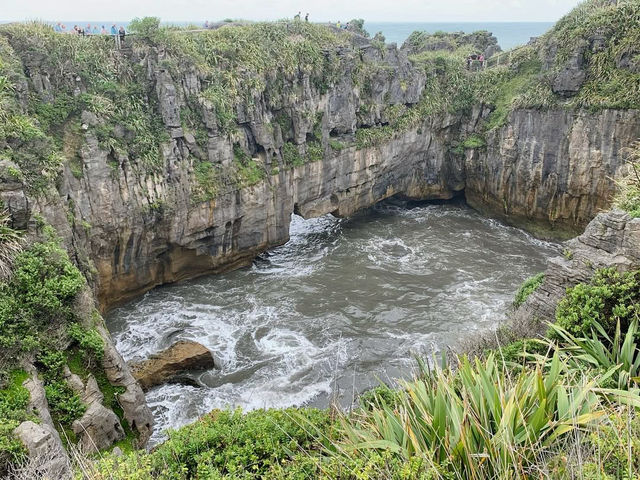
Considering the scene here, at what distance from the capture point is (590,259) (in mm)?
12414

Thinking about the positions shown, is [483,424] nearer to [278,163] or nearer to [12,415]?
[12,415]

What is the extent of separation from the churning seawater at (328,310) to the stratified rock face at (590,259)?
181 inches

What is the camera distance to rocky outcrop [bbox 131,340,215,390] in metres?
17.1

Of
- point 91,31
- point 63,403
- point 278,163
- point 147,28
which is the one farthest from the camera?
point 278,163

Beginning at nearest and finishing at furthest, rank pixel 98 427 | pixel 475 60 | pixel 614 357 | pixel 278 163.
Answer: pixel 614 357 → pixel 98 427 → pixel 278 163 → pixel 475 60

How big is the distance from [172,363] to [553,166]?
22555 millimetres

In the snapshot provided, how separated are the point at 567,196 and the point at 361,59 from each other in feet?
45.6

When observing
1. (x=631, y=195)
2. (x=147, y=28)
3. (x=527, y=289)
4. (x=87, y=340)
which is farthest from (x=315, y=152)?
(x=87, y=340)

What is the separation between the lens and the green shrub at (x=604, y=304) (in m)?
11.1

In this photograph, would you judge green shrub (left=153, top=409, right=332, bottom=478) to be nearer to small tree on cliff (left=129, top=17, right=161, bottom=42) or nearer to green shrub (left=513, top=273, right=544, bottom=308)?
green shrub (left=513, top=273, right=544, bottom=308)

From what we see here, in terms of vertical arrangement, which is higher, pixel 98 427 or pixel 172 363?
pixel 98 427

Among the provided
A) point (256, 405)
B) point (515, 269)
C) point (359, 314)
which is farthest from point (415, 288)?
point (256, 405)

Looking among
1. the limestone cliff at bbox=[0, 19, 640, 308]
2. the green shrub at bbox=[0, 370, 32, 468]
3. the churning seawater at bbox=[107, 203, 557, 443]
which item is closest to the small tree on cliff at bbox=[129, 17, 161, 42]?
the limestone cliff at bbox=[0, 19, 640, 308]

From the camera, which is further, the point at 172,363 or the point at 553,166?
the point at 553,166
